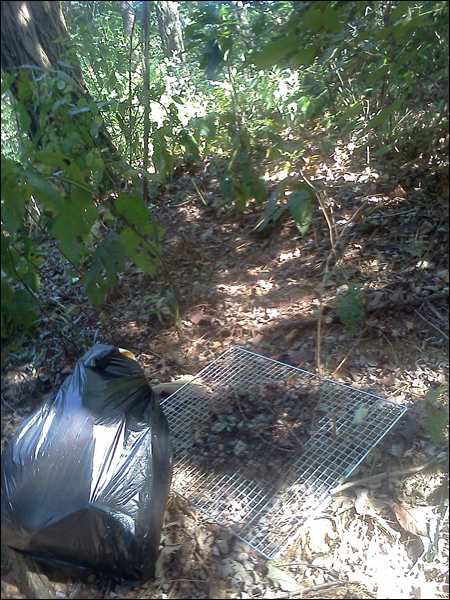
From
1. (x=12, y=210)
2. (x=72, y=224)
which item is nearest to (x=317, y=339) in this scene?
(x=72, y=224)

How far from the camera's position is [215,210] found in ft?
10.9

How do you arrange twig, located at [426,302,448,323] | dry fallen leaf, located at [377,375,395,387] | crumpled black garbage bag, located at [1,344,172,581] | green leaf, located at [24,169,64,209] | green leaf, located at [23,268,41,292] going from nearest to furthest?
crumpled black garbage bag, located at [1,344,172,581]
green leaf, located at [24,169,64,209]
green leaf, located at [23,268,41,292]
dry fallen leaf, located at [377,375,395,387]
twig, located at [426,302,448,323]

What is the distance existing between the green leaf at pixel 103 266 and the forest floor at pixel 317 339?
34cm

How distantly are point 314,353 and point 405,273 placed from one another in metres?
0.64

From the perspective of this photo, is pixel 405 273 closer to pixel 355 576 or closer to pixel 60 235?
pixel 355 576

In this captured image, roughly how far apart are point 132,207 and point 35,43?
800 mm

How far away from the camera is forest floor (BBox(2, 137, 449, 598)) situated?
159 cm

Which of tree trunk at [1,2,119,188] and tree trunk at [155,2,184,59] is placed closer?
tree trunk at [1,2,119,188]

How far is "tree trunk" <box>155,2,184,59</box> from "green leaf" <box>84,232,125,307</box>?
97 cm

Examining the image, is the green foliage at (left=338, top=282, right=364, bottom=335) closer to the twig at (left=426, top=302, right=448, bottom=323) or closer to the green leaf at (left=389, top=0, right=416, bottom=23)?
the twig at (left=426, top=302, right=448, bottom=323)

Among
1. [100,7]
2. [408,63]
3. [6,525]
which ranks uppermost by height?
[100,7]

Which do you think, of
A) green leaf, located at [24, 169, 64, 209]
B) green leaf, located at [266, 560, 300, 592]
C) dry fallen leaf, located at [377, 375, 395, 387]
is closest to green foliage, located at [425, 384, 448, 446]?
dry fallen leaf, located at [377, 375, 395, 387]

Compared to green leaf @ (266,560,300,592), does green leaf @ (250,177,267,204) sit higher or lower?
higher

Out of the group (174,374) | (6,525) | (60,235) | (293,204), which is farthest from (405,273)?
(6,525)
